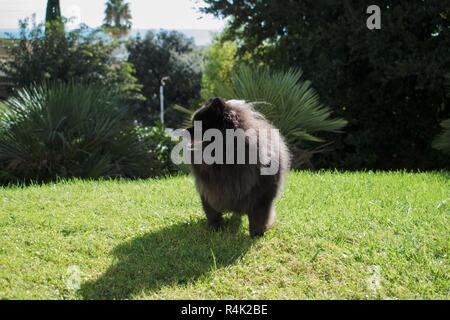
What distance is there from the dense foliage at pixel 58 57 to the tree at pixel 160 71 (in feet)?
53.2

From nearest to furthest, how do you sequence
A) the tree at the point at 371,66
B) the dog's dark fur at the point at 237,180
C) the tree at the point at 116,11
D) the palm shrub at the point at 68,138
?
the dog's dark fur at the point at 237,180 → the palm shrub at the point at 68,138 → the tree at the point at 371,66 → the tree at the point at 116,11

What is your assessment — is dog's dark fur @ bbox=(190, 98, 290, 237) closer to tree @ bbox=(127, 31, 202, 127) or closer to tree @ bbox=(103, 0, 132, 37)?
tree @ bbox=(127, 31, 202, 127)

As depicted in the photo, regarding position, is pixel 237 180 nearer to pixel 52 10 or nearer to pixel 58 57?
pixel 58 57

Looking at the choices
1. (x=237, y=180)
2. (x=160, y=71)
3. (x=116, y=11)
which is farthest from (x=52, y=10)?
(x=116, y=11)

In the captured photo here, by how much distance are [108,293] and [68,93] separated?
6830mm

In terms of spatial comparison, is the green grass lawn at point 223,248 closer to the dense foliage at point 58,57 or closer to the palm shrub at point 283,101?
the palm shrub at point 283,101

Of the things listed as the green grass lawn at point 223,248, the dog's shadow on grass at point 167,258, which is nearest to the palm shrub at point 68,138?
the green grass lawn at point 223,248

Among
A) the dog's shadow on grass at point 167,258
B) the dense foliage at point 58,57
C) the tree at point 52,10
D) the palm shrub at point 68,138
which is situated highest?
the tree at point 52,10

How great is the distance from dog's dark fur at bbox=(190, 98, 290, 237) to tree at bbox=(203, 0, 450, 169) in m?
7.13

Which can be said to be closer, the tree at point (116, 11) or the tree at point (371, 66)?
the tree at point (371, 66)

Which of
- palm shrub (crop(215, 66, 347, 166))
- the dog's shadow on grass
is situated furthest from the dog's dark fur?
palm shrub (crop(215, 66, 347, 166))

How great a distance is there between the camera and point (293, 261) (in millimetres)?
4012

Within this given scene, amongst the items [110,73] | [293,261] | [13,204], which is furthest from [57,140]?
[110,73]

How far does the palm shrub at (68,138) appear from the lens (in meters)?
8.86
